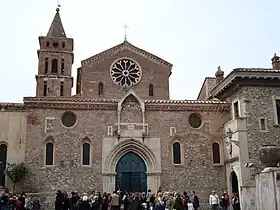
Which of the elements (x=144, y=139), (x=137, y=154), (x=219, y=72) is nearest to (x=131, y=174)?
(x=137, y=154)

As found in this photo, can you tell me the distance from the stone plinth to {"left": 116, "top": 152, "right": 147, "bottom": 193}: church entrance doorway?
39.3 feet

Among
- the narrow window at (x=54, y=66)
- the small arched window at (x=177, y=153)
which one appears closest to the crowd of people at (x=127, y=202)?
the small arched window at (x=177, y=153)

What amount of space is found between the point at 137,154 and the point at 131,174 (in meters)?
1.37

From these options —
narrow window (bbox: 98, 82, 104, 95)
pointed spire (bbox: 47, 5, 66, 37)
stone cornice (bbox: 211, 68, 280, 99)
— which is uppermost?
pointed spire (bbox: 47, 5, 66, 37)

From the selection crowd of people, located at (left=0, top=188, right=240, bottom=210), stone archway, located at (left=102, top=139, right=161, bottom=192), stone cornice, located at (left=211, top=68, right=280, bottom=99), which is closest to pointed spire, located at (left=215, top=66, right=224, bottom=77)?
stone cornice, located at (left=211, top=68, right=280, bottom=99)

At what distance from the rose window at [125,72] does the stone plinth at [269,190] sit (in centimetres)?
2105

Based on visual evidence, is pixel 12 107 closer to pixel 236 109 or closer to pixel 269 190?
pixel 236 109

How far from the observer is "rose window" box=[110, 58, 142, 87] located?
3428cm

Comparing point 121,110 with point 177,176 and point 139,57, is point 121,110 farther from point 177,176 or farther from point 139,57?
point 139,57

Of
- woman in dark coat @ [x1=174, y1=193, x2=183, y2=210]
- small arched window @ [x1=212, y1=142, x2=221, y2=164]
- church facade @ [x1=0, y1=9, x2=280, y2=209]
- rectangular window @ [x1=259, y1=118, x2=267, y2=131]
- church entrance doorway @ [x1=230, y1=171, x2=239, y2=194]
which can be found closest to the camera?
woman in dark coat @ [x1=174, y1=193, x2=183, y2=210]

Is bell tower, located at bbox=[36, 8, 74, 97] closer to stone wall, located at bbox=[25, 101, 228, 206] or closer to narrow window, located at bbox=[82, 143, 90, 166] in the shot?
stone wall, located at bbox=[25, 101, 228, 206]

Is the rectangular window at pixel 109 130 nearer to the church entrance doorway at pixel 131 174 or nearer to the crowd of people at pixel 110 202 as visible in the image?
the church entrance doorway at pixel 131 174

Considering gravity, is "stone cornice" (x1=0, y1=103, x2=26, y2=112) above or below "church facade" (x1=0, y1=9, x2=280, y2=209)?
above

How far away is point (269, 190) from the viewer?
45.0 ft
